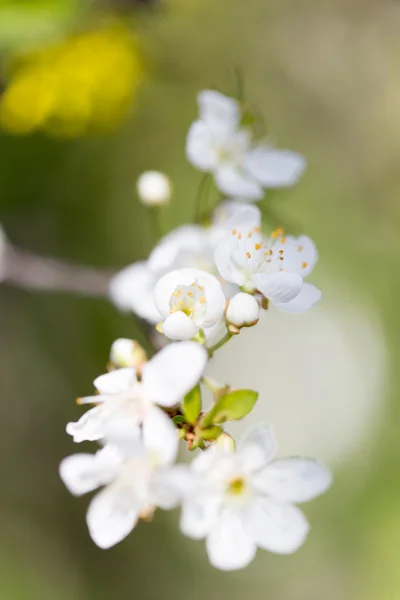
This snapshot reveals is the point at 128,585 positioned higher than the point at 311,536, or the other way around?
the point at 311,536

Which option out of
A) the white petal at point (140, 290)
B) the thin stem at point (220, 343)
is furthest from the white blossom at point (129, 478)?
the white petal at point (140, 290)

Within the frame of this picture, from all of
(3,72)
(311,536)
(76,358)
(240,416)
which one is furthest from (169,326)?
(311,536)

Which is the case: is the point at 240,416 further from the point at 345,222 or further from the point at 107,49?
the point at 345,222

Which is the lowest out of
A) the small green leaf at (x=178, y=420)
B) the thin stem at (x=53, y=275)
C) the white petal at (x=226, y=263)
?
the small green leaf at (x=178, y=420)

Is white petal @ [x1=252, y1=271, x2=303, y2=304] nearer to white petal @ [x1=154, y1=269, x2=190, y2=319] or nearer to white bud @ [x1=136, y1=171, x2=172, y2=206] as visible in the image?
white petal @ [x1=154, y1=269, x2=190, y2=319]

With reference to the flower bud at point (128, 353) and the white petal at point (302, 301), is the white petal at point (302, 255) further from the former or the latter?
the flower bud at point (128, 353)
